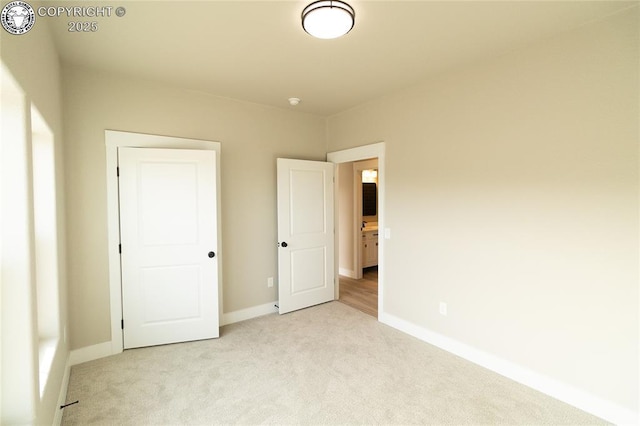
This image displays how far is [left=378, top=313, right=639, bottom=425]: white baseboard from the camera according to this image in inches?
76.4

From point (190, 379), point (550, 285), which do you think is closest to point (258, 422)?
point (190, 379)

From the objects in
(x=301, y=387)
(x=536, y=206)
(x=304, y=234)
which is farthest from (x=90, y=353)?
(x=536, y=206)

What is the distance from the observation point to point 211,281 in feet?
10.3

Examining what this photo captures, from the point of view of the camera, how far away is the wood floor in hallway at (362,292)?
4074 millimetres

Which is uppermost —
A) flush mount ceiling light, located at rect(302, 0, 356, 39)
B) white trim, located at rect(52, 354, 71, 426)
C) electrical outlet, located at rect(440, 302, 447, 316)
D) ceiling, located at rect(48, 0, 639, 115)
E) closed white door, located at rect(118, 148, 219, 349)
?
ceiling, located at rect(48, 0, 639, 115)

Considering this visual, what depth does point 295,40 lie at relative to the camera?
7.25 feet

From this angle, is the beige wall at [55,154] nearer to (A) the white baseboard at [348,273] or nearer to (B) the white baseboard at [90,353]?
(B) the white baseboard at [90,353]

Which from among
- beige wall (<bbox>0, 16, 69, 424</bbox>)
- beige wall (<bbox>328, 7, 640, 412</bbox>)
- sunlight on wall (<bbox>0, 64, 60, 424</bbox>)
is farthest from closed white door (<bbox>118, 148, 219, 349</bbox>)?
beige wall (<bbox>328, 7, 640, 412</bbox>)

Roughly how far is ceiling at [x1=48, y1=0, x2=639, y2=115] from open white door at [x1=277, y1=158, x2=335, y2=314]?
1.19 meters

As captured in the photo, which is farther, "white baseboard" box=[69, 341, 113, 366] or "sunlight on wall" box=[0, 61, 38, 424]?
"white baseboard" box=[69, 341, 113, 366]

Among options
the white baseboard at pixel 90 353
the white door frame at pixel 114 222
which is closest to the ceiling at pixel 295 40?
the white door frame at pixel 114 222

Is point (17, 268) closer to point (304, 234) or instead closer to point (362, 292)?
point (304, 234)

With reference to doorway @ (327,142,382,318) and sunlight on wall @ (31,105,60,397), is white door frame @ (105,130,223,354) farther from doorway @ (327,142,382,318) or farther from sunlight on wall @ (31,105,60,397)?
doorway @ (327,142,382,318)

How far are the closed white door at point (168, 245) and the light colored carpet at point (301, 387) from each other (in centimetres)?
24
